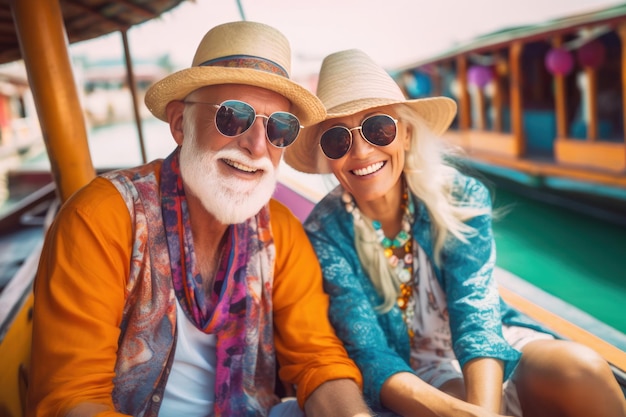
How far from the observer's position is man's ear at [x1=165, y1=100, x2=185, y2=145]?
1.78 metres

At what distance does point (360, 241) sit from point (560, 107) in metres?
6.75

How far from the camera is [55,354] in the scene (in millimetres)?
1307

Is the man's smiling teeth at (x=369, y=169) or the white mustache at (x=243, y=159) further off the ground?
the white mustache at (x=243, y=159)

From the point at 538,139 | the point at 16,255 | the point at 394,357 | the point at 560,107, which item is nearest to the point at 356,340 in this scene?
the point at 394,357

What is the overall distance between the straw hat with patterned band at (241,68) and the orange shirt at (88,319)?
39 centimetres

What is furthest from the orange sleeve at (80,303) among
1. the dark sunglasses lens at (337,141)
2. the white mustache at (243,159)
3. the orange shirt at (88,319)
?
the dark sunglasses lens at (337,141)

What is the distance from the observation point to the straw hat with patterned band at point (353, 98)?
181 cm

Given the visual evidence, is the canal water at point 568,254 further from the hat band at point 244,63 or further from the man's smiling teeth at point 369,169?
the hat band at point 244,63

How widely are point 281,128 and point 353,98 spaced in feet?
1.07

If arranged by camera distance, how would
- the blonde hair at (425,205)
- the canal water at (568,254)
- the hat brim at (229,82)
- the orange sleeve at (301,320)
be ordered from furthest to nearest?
the canal water at (568,254)
the blonde hair at (425,205)
the orange sleeve at (301,320)
the hat brim at (229,82)

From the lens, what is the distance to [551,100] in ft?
31.2

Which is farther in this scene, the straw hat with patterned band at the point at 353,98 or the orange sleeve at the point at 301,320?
the straw hat with patterned band at the point at 353,98

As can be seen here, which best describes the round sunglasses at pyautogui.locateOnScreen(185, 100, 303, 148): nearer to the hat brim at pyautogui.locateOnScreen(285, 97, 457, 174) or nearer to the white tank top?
the hat brim at pyautogui.locateOnScreen(285, 97, 457, 174)

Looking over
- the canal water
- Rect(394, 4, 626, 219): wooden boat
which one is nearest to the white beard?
the canal water
